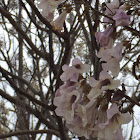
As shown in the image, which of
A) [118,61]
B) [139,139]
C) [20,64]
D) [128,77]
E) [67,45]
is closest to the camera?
[118,61]

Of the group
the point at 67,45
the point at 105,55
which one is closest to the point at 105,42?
the point at 105,55

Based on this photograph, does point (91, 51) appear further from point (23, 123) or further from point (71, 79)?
point (71, 79)

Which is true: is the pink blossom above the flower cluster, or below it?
above

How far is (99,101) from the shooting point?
0.68 metres

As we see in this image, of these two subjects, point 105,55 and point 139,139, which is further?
point 139,139

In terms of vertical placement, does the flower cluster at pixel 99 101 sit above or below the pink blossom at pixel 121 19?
below

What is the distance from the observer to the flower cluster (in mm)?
623

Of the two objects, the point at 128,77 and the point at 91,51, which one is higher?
the point at 128,77

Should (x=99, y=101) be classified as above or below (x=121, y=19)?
below

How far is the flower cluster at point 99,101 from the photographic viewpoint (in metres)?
0.62

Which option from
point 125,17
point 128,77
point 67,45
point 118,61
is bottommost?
point 118,61

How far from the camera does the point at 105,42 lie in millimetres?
670

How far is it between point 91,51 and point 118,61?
1.21 m

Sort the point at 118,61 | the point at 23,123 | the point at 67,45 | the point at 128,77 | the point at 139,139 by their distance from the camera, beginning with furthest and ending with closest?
1. the point at 128,77
2. the point at 139,139
3. the point at 23,123
4. the point at 67,45
5. the point at 118,61
